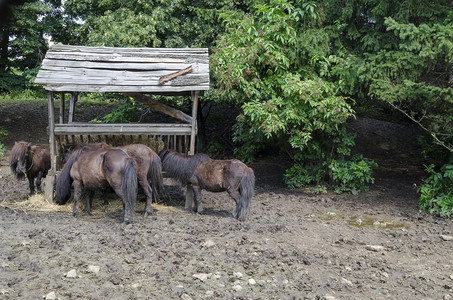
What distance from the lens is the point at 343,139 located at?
1104cm

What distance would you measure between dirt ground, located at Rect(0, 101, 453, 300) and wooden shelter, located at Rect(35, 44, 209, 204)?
161cm

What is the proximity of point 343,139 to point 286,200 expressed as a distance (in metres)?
2.23

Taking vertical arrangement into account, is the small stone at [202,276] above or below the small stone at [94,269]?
below

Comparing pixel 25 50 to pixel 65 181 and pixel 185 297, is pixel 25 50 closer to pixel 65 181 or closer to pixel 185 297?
pixel 65 181

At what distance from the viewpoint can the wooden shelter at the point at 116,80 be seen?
871cm

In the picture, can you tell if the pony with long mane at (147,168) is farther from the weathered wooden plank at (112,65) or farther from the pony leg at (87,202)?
the weathered wooden plank at (112,65)

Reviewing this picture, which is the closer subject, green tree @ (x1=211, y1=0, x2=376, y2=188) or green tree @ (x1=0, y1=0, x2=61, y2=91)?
green tree @ (x1=211, y1=0, x2=376, y2=188)

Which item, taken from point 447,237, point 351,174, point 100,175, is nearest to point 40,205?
point 100,175

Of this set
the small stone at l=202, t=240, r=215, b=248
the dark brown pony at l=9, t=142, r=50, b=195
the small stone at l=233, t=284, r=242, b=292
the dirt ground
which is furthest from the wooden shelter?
the small stone at l=233, t=284, r=242, b=292

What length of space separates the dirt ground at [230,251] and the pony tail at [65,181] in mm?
292

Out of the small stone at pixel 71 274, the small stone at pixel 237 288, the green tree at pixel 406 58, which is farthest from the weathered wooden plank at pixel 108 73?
the small stone at pixel 237 288

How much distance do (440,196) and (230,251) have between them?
5.43m

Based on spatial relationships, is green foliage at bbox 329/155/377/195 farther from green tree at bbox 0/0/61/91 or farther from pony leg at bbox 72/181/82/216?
green tree at bbox 0/0/61/91

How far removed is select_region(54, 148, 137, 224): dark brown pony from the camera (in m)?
7.64
